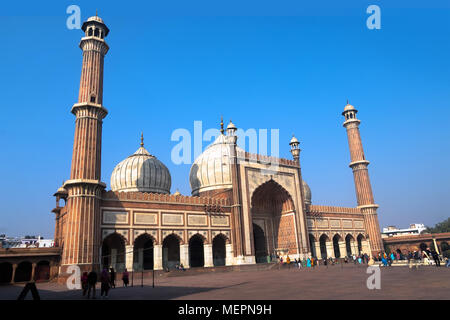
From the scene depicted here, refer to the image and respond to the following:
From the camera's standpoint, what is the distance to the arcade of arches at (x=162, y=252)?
22.6 meters

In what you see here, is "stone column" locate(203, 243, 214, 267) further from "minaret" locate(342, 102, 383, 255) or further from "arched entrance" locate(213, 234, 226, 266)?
"minaret" locate(342, 102, 383, 255)

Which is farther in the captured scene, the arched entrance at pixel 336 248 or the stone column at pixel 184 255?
the arched entrance at pixel 336 248

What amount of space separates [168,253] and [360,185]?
23.6 meters

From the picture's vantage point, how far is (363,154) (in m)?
38.4

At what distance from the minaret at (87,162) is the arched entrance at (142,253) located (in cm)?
413

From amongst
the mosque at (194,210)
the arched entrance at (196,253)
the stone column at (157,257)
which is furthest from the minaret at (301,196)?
the stone column at (157,257)

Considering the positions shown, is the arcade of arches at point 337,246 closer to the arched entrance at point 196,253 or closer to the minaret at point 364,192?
the minaret at point 364,192

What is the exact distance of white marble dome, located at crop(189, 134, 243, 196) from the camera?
3216 cm

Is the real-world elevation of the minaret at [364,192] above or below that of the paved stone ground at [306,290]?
above

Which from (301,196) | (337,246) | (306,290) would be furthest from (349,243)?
(306,290)

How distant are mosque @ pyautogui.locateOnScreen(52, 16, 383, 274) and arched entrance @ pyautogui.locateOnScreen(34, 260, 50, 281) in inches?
60.0

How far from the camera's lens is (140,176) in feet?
99.6

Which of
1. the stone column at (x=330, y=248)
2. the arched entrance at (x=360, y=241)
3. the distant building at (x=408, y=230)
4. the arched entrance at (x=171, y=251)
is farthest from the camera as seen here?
the distant building at (x=408, y=230)
